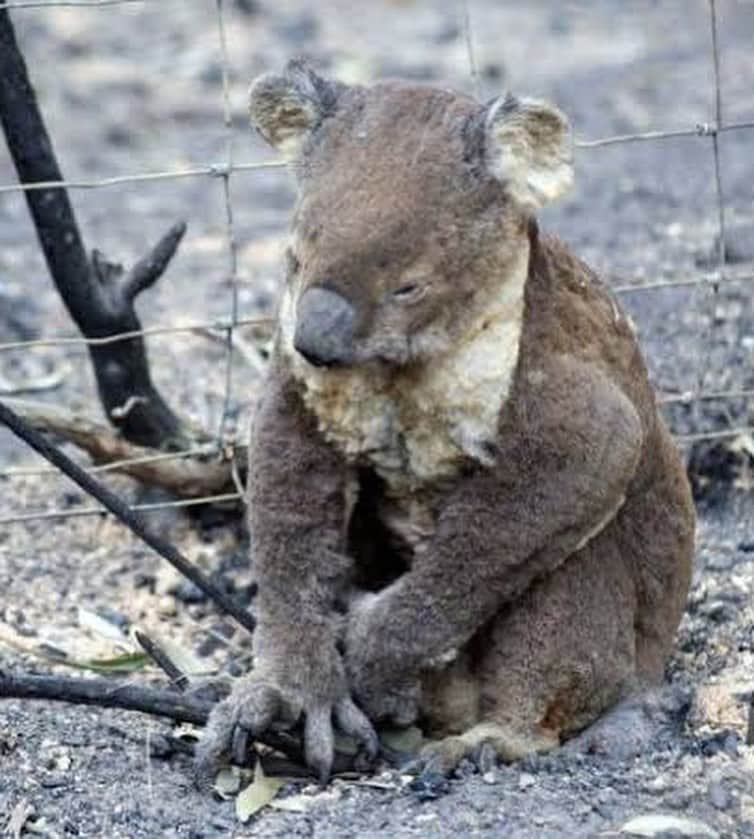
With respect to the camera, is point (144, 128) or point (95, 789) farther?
point (144, 128)

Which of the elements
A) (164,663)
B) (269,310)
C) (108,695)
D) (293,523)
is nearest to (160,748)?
(164,663)

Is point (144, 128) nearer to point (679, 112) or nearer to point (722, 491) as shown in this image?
point (679, 112)

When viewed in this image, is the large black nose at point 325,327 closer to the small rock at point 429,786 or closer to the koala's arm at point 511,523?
the koala's arm at point 511,523

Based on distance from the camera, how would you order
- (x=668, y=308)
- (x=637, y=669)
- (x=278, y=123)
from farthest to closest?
(x=668, y=308), (x=637, y=669), (x=278, y=123)

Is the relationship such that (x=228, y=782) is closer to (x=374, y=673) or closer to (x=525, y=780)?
(x=374, y=673)

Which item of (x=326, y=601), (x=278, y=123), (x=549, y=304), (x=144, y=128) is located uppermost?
(x=278, y=123)

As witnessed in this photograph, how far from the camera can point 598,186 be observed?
34.6ft

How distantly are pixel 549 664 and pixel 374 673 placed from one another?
16.7 inches

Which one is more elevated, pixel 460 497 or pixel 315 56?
pixel 460 497

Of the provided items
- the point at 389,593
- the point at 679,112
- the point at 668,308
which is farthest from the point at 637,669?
the point at 679,112

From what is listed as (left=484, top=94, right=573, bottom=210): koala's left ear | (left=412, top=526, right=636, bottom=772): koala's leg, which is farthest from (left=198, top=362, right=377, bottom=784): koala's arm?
(left=484, top=94, right=573, bottom=210): koala's left ear

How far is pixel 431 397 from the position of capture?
16.1 feet

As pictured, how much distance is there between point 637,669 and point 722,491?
1539 millimetres

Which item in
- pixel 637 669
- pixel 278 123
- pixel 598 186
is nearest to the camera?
pixel 278 123
